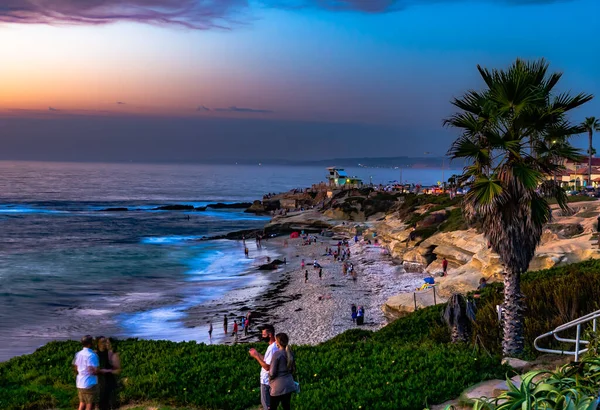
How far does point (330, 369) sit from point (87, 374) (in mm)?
4932

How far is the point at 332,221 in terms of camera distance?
268ft

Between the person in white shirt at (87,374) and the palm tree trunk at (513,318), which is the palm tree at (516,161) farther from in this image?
the person in white shirt at (87,374)

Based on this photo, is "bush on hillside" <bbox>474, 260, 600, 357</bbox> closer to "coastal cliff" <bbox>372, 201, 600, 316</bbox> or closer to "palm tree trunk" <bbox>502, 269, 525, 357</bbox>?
"palm tree trunk" <bbox>502, 269, 525, 357</bbox>

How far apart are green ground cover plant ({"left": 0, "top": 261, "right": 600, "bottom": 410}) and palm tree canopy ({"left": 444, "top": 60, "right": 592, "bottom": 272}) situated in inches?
91.3

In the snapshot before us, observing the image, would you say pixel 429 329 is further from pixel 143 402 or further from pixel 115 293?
pixel 115 293

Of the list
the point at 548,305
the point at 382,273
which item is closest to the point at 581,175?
the point at 382,273

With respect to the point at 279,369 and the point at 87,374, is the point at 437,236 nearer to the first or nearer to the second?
the point at 279,369

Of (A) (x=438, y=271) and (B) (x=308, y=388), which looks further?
(A) (x=438, y=271)

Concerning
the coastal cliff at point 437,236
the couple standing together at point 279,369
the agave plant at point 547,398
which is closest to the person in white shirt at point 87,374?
the couple standing together at point 279,369

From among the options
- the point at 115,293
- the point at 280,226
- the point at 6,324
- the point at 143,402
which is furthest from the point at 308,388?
the point at 280,226

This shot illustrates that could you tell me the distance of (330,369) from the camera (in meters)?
12.4

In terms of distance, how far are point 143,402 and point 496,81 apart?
31.3 ft

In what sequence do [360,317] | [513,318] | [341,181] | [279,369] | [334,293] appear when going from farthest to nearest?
1. [341,181]
2. [334,293]
3. [360,317]
4. [513,318]
5. [279,369]

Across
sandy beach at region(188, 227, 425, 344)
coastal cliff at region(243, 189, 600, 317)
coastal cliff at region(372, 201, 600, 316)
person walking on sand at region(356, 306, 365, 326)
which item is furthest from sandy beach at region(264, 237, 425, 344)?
coastal cliff at region(243, 189, 600, 317)
